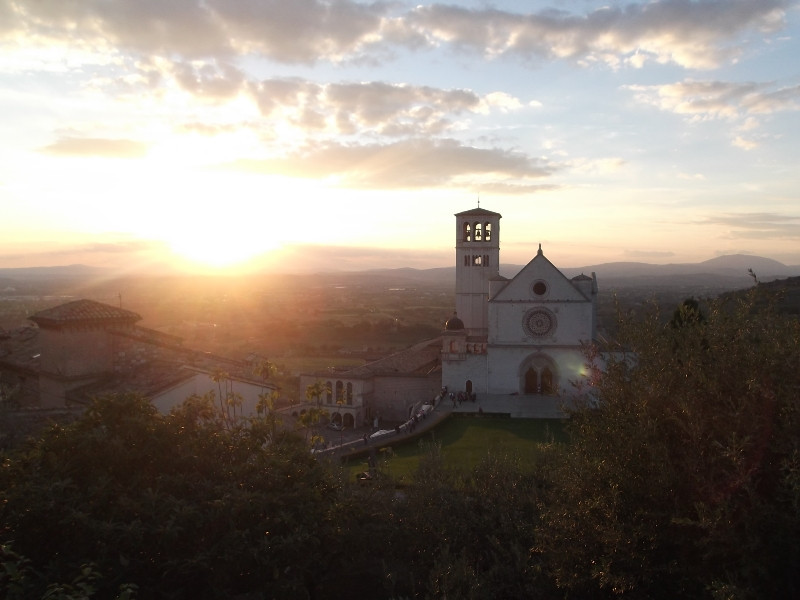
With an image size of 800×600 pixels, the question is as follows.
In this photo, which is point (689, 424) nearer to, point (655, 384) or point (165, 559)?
point (655, 384)

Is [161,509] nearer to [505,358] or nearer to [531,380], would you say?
[505,358]

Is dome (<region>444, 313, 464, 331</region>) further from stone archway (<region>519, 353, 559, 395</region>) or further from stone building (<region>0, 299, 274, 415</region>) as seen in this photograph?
stone building (<region>0, 299, 274, 415</region>)

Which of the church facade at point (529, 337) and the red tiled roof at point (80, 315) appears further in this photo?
the church facade at point (529, 337)

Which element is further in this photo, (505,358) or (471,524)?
(505,358)

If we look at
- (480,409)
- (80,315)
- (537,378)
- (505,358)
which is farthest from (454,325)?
(80,315)

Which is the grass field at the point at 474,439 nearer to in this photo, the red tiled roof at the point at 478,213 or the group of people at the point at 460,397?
the group of people at the point at 460,397

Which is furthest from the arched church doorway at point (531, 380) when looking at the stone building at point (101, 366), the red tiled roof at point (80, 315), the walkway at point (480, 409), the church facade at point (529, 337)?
the red tiled roof at point (80, 315)

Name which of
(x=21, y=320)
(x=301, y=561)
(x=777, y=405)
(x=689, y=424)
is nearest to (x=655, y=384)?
(x=689, y=424)
